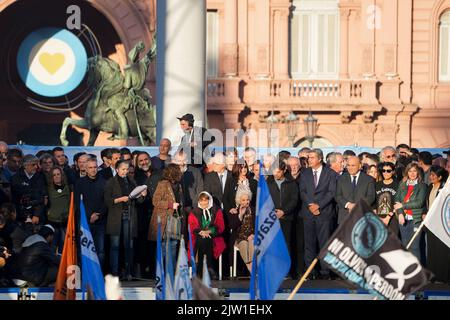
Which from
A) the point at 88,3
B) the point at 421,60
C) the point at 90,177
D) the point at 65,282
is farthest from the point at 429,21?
the point at 65,282

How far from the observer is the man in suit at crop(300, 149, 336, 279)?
60.1ft

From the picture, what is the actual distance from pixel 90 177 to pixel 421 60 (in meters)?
25.8

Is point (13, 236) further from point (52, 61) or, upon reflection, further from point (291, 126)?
point (52, 61)

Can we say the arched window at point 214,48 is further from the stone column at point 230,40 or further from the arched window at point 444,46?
the arched window at point 444,46

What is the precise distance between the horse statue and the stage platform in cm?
1740

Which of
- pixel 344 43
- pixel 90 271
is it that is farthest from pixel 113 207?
pixel 344 43

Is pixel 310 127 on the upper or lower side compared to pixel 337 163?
upper

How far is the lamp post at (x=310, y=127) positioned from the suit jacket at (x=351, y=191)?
21.0 m

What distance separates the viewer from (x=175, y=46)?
20.3m

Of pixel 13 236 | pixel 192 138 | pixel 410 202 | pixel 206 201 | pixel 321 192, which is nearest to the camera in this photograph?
pixel 13 236

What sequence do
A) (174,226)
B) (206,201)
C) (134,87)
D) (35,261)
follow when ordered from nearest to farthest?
(35,261), (174,226), (206,201), (134,87)

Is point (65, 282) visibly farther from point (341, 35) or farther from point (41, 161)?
point (341, 35)

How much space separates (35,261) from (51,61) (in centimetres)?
2649

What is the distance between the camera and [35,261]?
16.5 m
